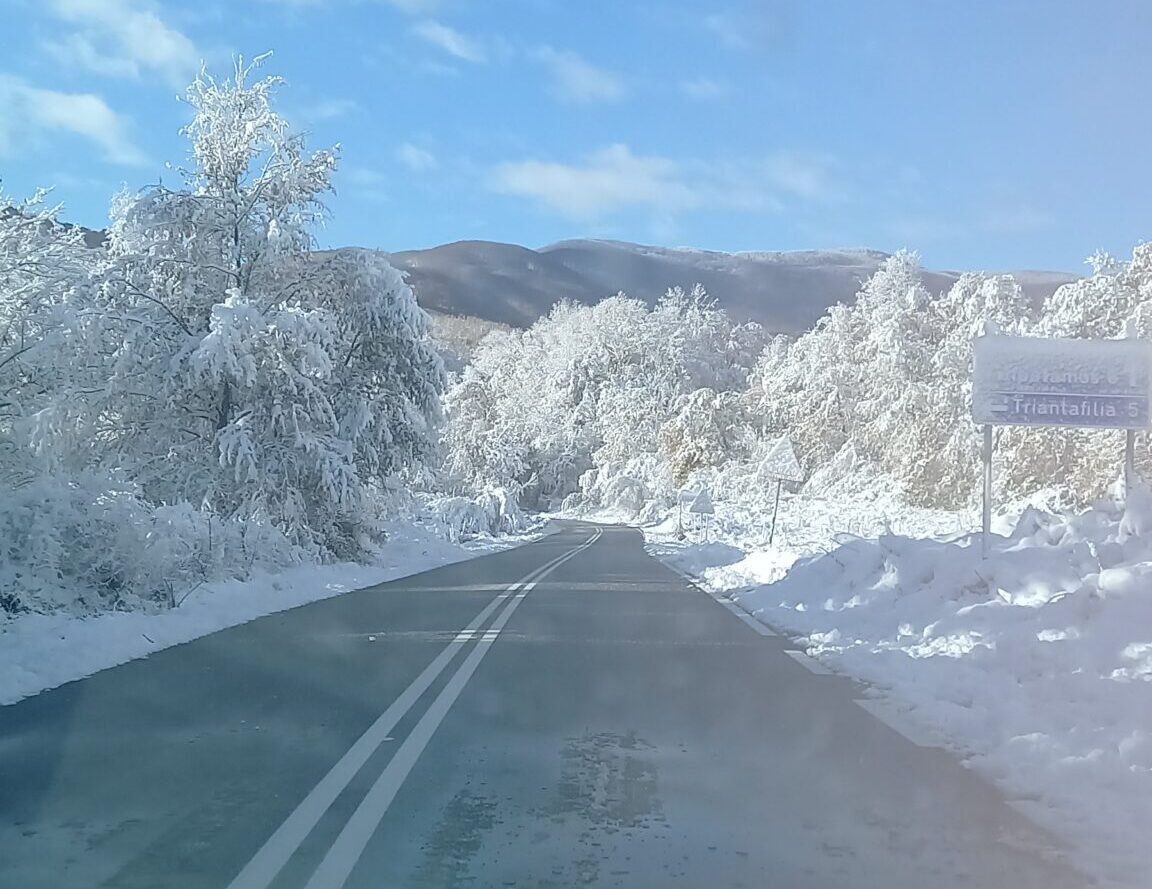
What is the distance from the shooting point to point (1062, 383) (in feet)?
52.0

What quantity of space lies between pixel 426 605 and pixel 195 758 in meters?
11.6

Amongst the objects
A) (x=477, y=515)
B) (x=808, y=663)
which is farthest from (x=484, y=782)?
(x=477, y=515)

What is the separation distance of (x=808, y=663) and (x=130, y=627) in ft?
25.0

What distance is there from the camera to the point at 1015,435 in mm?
39656

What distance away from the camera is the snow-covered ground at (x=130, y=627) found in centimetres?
1085

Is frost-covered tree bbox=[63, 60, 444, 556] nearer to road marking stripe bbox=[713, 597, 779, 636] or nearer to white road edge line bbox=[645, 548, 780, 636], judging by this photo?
white road edge line bbox=[645, 548, 780, 636]

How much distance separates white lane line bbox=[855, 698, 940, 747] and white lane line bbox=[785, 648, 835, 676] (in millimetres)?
1604

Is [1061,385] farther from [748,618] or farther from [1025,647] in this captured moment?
[1025,647]

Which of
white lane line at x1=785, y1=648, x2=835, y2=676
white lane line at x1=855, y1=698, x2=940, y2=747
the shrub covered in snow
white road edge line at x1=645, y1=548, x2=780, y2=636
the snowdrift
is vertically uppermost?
the snowdrift

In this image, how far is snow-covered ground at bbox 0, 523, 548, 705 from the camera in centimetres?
1085

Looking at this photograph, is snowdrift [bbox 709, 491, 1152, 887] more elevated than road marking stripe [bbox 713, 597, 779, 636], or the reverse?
snowdrift [bbox 709, 491, 1152, 887]

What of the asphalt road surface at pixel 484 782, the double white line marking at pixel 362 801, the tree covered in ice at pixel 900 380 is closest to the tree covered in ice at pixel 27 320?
the asphalt road surface at pixel 484 782

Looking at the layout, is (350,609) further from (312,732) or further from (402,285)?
(402,285)

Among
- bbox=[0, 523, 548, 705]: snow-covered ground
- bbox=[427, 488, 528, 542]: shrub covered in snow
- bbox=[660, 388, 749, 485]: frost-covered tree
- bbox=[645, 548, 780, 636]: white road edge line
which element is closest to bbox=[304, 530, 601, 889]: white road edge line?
bbox=[0, 523, 548, 705]: snow-covered ground
